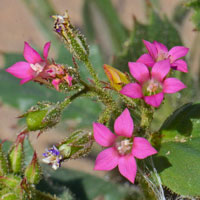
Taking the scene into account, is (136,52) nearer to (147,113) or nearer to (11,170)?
(147,113)

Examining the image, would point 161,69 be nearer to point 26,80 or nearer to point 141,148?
point 141,148

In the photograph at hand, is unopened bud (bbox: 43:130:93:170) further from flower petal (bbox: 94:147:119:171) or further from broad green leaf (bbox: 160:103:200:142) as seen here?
broad green leaf (bbox: 160:103:200:142)

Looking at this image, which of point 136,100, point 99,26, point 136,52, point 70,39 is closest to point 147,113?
point 136,100

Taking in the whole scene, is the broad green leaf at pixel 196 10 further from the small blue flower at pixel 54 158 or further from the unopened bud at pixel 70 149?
the small blue flower at pixel 54 158

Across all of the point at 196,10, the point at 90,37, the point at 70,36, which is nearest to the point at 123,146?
the point at 70,36

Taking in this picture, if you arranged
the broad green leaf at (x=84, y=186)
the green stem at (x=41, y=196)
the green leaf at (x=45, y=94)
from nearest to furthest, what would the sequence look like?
the green stem at (x=41, y=196)
the broad green leaf at (x=84, y=186)
the green leaf at (x=45, y=94)

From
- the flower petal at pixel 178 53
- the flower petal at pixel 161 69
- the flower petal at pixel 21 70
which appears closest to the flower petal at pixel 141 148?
the flower petal at pixel 161 69

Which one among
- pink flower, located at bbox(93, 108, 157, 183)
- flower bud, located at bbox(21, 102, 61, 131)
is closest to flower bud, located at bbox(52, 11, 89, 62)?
flower bud, located at bbox(21, 102, 61, 131)
